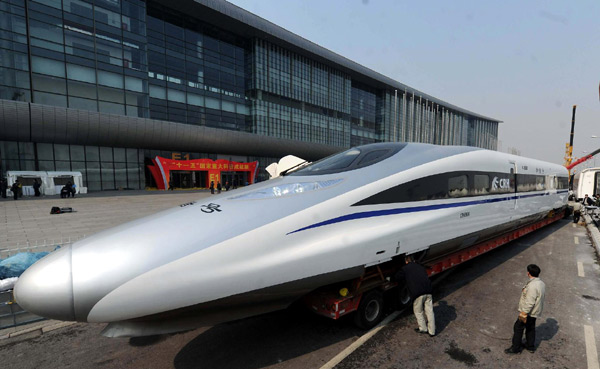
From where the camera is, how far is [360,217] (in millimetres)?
3871

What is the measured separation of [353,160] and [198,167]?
38030 millimetres

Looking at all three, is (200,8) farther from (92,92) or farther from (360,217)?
(360,217)

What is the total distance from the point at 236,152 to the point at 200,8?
2083 centimetres

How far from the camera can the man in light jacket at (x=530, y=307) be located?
146 inches

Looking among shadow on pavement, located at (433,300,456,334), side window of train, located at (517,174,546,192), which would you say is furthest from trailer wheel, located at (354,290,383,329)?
side window of train, located at (517,174,546,192)

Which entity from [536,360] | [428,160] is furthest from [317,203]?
[536,360]

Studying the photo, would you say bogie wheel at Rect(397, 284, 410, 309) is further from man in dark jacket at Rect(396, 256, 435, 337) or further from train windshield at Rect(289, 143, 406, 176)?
train windshield at Rect(289, 143, 406, 176)

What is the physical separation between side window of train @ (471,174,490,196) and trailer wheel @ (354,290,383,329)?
11.5 ft

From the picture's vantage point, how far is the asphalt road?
371cm

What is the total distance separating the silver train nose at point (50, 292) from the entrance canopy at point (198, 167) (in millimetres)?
36688

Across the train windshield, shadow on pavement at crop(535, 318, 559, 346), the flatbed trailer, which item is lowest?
shadow on pavement at crop(535, 318, 559, 346)

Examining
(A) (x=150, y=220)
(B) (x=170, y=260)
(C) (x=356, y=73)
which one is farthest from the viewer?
(C) (x=356, y=73)

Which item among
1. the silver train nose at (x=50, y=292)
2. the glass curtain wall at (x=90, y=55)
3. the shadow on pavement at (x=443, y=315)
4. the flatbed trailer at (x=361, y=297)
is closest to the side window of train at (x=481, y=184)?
the flatbed trailer at (x=361, y=297)

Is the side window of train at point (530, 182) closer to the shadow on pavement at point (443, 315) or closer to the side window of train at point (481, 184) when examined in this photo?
the side window of train at point (481, 184)
